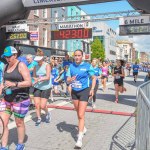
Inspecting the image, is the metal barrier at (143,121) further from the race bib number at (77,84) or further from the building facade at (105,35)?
the building facade at (105,35)

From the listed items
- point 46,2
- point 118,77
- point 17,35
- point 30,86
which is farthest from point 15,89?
point 118,77

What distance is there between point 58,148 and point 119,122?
280 cm

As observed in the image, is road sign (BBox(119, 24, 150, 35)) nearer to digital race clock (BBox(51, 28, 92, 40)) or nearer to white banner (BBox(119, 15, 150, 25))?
white banner (BBox(119, 15, 150, 25))

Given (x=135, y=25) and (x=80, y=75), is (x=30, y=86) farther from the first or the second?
(x=135, y=25)

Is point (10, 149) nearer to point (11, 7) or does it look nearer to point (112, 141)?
point (112, 141)

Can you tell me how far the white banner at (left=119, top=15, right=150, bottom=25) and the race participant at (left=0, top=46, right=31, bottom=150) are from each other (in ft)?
16.6

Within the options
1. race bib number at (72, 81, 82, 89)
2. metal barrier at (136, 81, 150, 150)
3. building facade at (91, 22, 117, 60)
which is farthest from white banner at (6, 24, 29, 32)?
building facade at (91, 22, 117, 60)

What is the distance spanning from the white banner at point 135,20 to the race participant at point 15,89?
16.6 feet

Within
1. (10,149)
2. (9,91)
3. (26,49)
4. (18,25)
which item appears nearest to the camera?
(9,91)

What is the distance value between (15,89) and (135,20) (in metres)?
5.43

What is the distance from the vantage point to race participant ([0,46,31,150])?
16.2 feet

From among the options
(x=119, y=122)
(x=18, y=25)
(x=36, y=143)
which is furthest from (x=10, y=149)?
(x=18, y=25)

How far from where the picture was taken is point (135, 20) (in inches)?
363

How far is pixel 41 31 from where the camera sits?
34.2 metres
